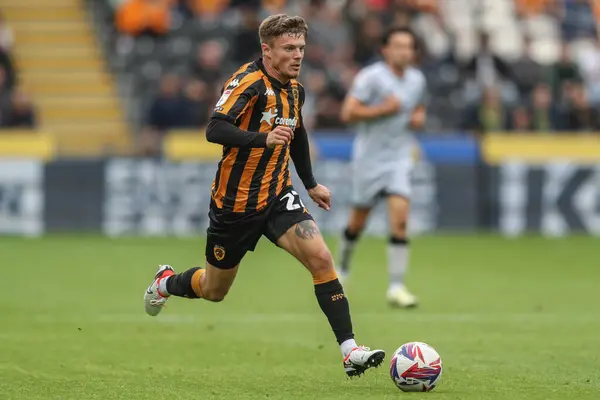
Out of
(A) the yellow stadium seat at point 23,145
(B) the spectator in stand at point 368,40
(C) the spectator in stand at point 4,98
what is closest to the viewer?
(A) the yellow stadium seat at point 23,145

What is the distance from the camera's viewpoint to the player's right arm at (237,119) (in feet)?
25.1

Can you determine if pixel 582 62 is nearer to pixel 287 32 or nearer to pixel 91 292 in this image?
pixel 91 292

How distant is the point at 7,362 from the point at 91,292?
16.2 feet

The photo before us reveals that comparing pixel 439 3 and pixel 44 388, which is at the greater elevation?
pixel 439 3

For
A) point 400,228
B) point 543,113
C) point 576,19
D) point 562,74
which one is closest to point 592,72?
point 562,74

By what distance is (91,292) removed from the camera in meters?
13.6

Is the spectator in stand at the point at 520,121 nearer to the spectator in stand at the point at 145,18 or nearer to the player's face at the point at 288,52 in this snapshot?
the spectator in stand at the point at 145,18

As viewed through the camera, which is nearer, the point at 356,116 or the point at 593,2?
the point at 356,116

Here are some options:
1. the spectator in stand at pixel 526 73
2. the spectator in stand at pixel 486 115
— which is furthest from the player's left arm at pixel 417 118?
the spectator in stand at pixel 526 73

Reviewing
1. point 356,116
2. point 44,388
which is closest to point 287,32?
point 44,388

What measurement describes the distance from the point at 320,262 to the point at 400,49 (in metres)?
5.08

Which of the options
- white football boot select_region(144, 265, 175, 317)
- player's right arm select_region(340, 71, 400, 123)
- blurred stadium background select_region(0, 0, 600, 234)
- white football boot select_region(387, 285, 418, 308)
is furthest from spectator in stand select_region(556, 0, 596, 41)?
white football boot select_region(144, 265, 175, 317)

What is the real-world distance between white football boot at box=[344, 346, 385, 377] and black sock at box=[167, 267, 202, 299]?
5.27 feet

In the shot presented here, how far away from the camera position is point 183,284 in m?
9.07
